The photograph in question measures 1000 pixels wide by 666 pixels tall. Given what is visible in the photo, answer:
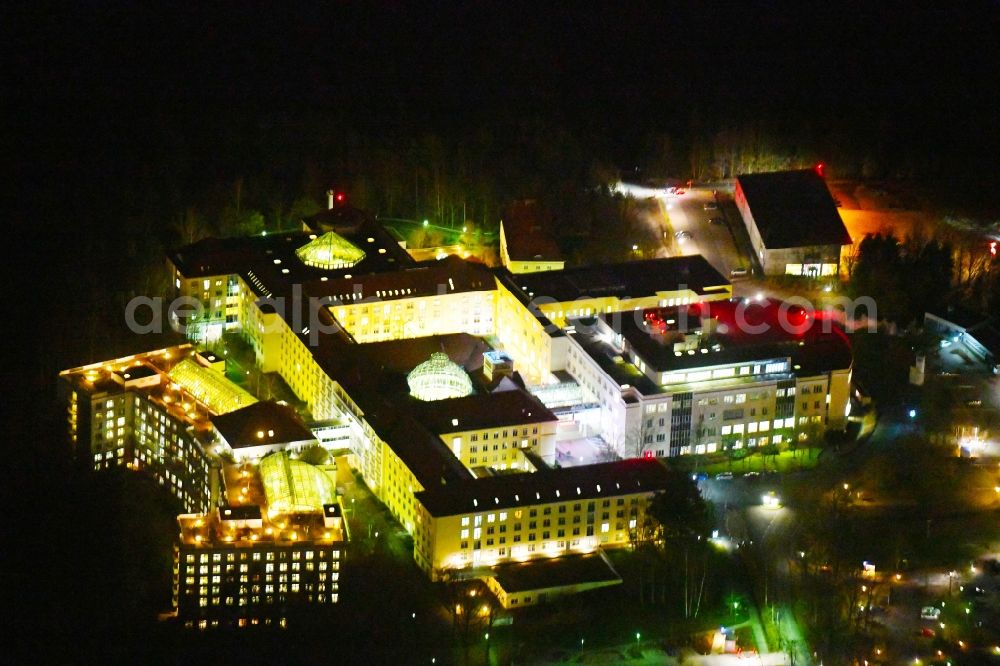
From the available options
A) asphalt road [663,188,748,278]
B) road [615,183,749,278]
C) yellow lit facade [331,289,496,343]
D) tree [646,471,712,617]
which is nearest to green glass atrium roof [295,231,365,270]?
yellow lit facade [331,289,496,343]

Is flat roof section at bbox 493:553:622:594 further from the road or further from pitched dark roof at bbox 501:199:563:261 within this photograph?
the road

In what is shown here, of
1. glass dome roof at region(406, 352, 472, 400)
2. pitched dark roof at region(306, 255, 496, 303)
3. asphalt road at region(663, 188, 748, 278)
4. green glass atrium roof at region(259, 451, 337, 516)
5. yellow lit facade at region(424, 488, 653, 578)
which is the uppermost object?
asphalt road at region(663, 188, 748, 278)

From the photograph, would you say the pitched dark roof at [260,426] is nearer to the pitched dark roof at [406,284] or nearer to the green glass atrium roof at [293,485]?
the green glass atrium roof at [293,485]

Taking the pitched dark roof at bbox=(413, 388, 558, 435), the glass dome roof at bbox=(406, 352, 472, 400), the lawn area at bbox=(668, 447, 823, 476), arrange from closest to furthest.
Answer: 1. the pitched dark roof at bbox=(413, 388, 558, 435)
2. the lawn area at bbox=(668, 447, 823, 476)
3. the glass dome roof at bbox=(406, 352, 472, 400)

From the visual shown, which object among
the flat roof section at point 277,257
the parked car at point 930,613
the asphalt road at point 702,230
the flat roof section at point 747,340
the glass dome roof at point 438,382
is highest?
the asphalt road at point 702,230

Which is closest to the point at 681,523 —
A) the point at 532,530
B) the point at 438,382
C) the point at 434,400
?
the point at 532,530

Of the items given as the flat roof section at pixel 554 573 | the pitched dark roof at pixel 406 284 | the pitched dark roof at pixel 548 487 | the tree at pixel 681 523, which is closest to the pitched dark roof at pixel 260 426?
the pitched dark roof at pixel 548 487

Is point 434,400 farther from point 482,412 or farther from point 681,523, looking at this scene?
point 681,523

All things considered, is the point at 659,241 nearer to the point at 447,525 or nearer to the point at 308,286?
the point at 308,286
